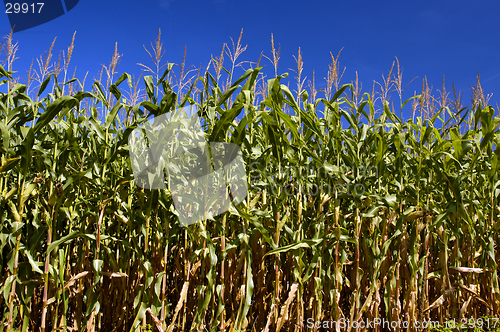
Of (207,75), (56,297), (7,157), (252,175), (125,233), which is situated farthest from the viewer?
(252,175)

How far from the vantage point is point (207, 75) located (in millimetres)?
1973

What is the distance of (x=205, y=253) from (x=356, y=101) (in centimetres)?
169

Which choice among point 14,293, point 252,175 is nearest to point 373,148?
point 252,175

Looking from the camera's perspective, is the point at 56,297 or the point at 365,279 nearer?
the point at 56,297

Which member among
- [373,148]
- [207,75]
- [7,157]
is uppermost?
[207,75]

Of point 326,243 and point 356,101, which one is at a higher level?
point 356,101

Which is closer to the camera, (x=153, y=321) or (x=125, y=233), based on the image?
(x=153, y=321)

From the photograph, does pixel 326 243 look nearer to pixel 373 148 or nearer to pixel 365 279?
pixel 365 279

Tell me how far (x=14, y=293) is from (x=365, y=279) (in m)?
2.27

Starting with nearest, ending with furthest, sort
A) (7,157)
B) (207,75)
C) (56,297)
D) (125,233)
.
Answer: (7,157) → (56,297) → (207,75) → (125,233)

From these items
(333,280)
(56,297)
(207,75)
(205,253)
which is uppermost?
(207,75)

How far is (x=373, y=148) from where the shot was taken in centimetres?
207

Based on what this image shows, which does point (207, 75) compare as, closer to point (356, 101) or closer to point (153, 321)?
point (356, 101)

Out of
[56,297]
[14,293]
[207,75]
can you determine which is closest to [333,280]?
[207,75]
